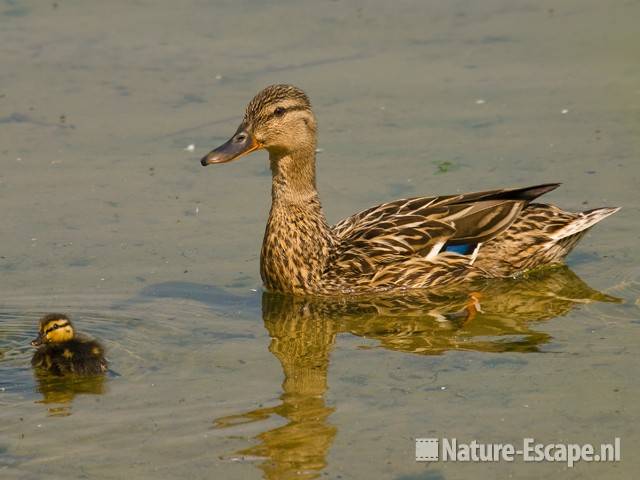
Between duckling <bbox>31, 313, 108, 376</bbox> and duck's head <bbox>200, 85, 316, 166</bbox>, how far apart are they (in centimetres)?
192

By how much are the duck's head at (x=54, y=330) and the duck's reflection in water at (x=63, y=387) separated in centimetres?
18

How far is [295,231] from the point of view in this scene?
9.88 meters

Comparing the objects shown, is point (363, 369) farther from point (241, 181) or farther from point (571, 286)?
point (241, 181)

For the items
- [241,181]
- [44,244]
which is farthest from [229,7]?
[44,244]

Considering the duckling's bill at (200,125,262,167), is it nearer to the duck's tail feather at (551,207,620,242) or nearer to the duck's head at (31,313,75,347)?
the duck's head at (31,313,75,347)

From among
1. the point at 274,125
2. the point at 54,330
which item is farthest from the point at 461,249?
the point at 54,330

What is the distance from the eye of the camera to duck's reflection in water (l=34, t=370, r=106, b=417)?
25.8ft

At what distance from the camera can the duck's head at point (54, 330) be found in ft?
26.7

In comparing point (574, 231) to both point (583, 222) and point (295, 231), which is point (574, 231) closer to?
point (583, 222)

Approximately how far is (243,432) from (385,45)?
635 cm

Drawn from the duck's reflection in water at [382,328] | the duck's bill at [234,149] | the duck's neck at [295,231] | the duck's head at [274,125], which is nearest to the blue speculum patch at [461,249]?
the duck's reflection in water at [382,328]

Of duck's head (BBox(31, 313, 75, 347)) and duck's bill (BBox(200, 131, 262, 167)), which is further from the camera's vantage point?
duck's bill (BBox(200, 131, 262, 167))

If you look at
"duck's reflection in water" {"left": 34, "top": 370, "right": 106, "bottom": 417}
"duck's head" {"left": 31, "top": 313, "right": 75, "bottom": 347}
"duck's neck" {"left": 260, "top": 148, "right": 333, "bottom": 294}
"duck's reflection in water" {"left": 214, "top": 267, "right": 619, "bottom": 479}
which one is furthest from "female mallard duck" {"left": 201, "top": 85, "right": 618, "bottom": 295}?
"duck's reflection in water" {"left": 34, "top": 370, "right": 106, "bottom": 417}

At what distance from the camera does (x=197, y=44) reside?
13102mm
